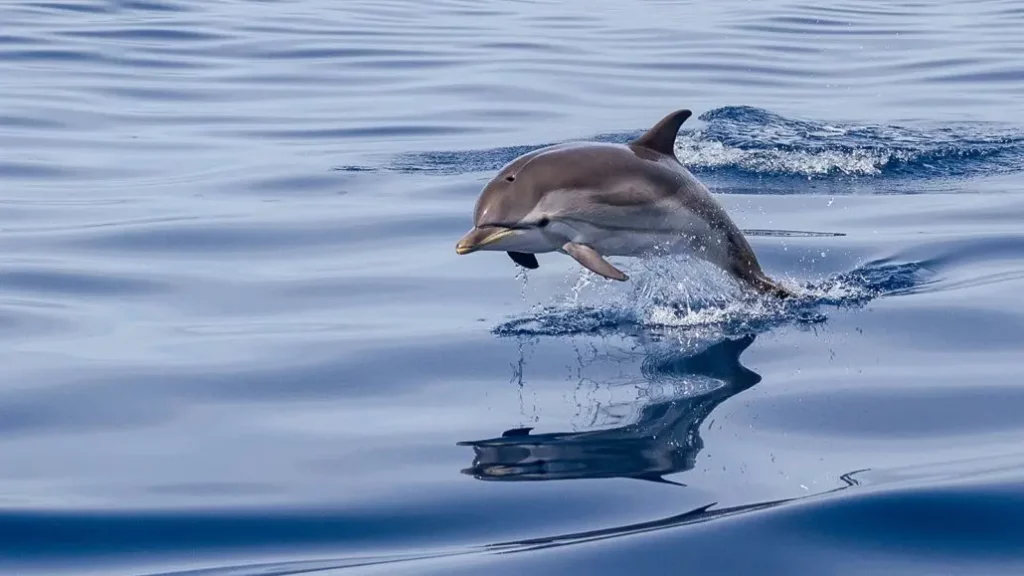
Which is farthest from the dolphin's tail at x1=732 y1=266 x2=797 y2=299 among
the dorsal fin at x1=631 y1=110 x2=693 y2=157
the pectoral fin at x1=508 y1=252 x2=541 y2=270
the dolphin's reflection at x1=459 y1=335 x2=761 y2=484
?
the dolphin's reflection at x1=459 y1=335 x2=761 y2=484

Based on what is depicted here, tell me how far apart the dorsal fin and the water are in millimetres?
701

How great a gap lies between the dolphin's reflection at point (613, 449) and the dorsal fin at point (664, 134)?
5.38ft

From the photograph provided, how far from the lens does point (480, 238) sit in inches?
271

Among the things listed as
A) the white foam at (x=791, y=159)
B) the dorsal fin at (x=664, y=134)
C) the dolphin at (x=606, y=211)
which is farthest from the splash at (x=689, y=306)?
the white foam at (x=791, y=159)

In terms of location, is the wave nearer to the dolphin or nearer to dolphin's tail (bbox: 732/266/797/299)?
dolphin's tail (bbox: 732/266/797/299)

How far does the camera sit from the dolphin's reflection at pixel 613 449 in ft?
16.9

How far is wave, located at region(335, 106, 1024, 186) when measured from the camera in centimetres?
1188

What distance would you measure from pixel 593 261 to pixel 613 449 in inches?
65.4

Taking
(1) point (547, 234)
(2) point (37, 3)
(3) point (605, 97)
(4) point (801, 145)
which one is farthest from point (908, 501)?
(2) point (37, 3)

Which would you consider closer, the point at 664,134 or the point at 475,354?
the point at 475,354

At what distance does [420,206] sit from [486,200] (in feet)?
11.7

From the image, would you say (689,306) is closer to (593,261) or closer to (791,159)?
(593,261)

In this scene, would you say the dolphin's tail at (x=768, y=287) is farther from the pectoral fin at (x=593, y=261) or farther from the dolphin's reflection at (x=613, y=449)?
the dolphin's reflection at (x=613, y=449)

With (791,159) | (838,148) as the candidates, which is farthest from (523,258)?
(838,148)
